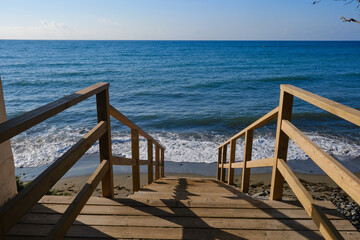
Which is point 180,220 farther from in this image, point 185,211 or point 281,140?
point 281,140

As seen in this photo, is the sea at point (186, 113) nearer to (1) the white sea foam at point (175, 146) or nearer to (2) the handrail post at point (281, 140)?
(1) the white sea foam at point (175, 146)

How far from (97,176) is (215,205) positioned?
45.3 inches

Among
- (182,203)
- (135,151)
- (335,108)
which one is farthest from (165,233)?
(135,151)

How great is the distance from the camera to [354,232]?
2146mm

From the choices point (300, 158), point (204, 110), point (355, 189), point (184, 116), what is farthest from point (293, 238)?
point (204, 110)

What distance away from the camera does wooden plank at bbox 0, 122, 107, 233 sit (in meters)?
1.23

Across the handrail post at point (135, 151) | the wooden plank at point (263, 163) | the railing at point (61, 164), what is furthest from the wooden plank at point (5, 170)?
the wooden plank at point (263, 163)

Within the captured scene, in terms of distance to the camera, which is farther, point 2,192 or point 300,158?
point 300,158

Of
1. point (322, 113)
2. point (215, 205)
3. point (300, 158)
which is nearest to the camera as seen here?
point (215, 205)

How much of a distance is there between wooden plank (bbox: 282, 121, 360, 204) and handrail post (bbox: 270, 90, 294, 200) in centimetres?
31

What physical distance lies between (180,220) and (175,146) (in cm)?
778

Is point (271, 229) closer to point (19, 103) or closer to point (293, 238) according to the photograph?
point (293, 238)

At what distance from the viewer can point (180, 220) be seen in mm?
2404

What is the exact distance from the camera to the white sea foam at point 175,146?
889cm
